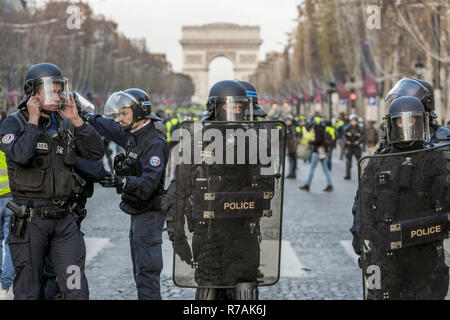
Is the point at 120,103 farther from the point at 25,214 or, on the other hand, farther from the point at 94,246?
the point at 94,246

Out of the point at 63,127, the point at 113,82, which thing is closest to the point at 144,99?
the point at 63,127

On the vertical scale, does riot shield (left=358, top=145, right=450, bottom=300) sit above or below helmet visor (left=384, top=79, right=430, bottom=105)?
below

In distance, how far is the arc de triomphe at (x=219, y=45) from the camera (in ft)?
403

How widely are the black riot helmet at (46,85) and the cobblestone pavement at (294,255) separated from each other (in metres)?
2.31

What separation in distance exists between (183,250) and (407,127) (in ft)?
4.34

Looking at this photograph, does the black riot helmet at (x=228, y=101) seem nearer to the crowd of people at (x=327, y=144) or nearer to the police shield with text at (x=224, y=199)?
the police shield with text at (x=224, y=199)

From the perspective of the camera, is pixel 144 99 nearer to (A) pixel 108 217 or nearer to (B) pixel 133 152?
(B) pixel 133 152

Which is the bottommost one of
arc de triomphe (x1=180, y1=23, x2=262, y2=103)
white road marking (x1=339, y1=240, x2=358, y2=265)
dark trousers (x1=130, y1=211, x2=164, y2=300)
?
dark trousers (x1=130, y1=211, x2=164, y2=300)

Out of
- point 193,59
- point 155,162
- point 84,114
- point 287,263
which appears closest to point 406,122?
point 155,162

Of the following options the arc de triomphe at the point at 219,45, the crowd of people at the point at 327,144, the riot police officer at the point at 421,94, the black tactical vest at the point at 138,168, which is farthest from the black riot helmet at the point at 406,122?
the arc de triomphe at the point at 219,45

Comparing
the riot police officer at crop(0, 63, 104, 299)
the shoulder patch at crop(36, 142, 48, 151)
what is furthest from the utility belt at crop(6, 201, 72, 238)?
the shoulder patch at crop(36, 142, 48, 151)

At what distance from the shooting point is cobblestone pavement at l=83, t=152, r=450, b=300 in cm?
716

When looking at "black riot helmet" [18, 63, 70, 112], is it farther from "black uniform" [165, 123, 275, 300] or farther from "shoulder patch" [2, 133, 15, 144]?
"black uniform" [165, 123, 275, 300]

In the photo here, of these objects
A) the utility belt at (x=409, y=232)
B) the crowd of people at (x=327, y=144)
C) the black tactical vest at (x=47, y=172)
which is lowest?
the utility belt at (x=409, y=232)
